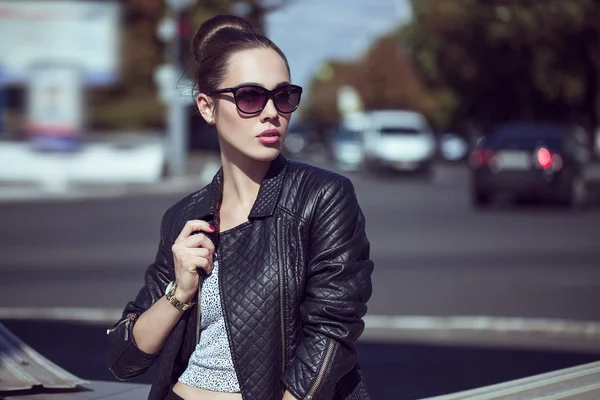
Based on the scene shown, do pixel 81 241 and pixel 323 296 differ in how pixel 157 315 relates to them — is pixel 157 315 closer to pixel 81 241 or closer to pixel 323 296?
pixel 323 296

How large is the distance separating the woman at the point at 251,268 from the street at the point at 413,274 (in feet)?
11.5

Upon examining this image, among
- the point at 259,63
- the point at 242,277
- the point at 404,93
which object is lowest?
the point at 404,93

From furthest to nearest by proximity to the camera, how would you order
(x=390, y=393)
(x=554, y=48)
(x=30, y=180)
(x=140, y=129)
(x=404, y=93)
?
(x=404, y=93)
(x=140, y=129)
(x=554, y=48)
(x=30, y=180)
(x=390, y=393)

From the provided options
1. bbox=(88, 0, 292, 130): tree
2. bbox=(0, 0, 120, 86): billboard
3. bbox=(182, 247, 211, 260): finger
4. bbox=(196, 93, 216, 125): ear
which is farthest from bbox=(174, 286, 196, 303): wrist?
bbox=(88, 0, 292, 130): tree

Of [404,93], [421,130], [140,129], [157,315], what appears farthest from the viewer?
[404,93]

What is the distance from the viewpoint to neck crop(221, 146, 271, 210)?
3.05m

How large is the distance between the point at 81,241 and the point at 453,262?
5.61 metres

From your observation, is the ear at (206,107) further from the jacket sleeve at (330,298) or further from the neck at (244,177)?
the jacket sleeve at (330,298)

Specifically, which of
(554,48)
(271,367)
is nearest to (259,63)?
(271,367)

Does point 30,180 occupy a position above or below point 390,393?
below

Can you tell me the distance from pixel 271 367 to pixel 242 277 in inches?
8.3

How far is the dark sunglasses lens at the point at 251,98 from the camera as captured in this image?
298 cm

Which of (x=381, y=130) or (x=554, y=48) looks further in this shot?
(x=554, y=48)

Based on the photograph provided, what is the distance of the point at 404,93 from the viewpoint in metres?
99.1
